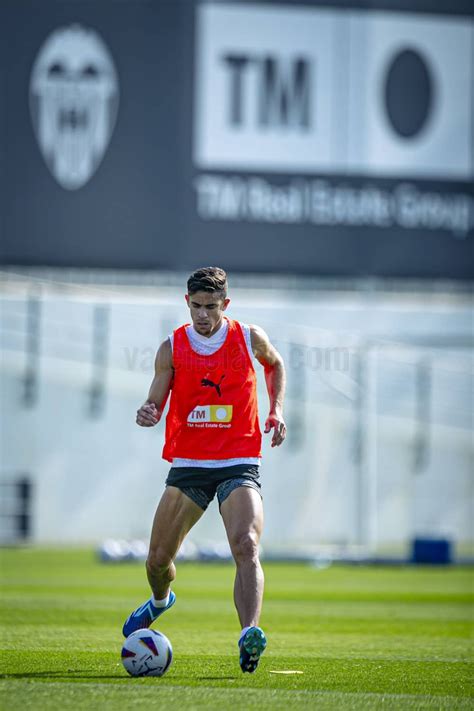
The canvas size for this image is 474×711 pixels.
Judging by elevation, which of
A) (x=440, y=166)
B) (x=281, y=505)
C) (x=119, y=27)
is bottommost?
(x=281, y=505)

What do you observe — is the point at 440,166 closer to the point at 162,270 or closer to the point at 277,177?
the point at 277,177

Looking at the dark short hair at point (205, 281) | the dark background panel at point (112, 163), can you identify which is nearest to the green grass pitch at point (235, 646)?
the dark short hair at point (205, 281)

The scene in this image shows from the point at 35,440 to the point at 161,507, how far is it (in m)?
22.7

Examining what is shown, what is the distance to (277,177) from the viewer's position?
63.6ft

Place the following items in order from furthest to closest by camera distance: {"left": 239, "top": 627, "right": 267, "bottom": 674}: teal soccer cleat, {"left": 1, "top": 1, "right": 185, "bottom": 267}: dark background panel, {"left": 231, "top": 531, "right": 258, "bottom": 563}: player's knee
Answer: {"left": 1, "top": 1, "right": 185, "bottom": 267}: dark background panel, {"left": 231, "top": 531, "right": 258, "bottom": 563}: player's knee, {"left": 239, "top": 627, "right": 267, "bottom": 674}: teal soccer cleat

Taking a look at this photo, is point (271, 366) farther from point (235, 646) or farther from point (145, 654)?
point (235, 646)

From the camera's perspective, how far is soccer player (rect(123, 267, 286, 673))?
21.0 ft

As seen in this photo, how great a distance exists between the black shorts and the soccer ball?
0.74 meters

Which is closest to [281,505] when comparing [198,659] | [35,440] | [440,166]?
[35,440]

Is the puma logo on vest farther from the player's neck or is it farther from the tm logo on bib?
the player's neck

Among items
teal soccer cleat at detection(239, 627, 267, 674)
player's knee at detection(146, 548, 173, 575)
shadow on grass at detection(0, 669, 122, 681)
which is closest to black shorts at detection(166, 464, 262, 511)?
player's knee at detection(146, 548, 173, 575)

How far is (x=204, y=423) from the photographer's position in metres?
6.49

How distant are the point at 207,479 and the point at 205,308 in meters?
0.81

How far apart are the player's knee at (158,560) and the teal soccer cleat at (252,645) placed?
2.40ft
